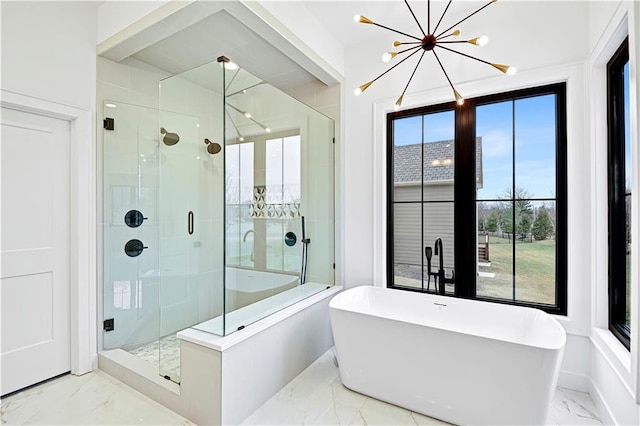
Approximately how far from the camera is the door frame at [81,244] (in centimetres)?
231

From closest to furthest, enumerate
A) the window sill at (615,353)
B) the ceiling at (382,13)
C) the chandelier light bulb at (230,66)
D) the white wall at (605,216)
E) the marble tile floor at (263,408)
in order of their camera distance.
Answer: the white wall at (605,216) → the window sill at (615,353) → the marble tile floor at (263,408) → the chandelier light bulb at (230,66) → the ceiling at (382,13)

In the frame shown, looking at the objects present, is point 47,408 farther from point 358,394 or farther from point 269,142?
point 269,142

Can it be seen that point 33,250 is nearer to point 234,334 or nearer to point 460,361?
point 234,334

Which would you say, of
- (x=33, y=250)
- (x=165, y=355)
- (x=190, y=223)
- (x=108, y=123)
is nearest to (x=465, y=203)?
(x=190, y=223)

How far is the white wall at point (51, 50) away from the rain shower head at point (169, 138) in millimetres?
554

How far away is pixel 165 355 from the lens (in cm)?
222

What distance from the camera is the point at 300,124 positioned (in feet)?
9.18

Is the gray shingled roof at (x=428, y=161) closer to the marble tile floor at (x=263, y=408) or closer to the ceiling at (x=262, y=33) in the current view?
the ceiling at (x=262, y=33)

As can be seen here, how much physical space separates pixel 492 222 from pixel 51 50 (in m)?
3.54

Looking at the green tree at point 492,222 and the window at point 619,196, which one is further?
the green tree at point 492,222

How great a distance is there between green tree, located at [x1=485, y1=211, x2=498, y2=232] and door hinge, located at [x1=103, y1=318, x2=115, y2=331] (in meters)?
3.19

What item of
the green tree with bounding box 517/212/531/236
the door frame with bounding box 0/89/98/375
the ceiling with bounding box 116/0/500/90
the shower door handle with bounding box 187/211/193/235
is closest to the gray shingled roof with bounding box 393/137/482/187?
the green tree with bounding box 517/212/531/236

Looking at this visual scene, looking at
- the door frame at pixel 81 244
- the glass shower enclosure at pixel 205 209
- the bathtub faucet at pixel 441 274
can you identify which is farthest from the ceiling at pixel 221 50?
the bathtub faucet at pixel 441 274

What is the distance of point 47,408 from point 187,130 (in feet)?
6.72
